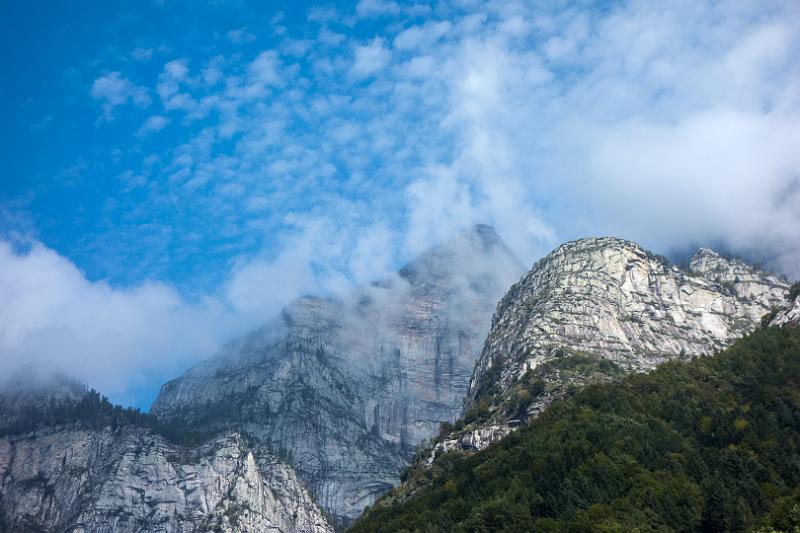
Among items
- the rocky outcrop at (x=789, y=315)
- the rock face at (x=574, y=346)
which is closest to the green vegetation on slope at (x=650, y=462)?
the rocky outcrop at (x=789, y=315)

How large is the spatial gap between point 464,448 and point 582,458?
4049cm

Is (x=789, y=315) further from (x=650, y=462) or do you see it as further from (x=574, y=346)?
(x=650, y=462)

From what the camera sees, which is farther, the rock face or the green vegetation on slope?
the rock face

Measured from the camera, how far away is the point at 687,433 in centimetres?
11906

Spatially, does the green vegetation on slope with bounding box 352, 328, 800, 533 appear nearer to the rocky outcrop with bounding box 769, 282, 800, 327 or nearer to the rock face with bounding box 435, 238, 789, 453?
the rocky outcrop with bounding box 769, 282, 800, 327

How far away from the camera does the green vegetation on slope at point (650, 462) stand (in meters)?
98.0

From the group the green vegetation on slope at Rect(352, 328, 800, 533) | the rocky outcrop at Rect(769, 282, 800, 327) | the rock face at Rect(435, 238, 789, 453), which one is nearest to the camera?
the green vegetation on slope at Rect(352, 328, 800, 533)

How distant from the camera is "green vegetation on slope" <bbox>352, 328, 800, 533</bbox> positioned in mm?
98000

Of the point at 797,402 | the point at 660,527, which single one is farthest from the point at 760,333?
the point at 660,527

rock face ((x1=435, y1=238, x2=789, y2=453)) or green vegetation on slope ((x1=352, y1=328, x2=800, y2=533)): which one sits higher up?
rock face ((x1=435, y1=238, x2=789, y2=453))

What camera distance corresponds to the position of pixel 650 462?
11112 cm

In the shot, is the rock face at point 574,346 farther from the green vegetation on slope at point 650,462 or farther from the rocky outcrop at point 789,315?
the rocky outcrop at point 789,315

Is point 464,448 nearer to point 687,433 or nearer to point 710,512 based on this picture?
point 687,433

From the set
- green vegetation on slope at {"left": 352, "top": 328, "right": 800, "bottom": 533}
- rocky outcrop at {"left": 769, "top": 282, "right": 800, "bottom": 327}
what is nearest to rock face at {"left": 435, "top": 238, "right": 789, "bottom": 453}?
green vegetation on slope at {"left": 352, "top": 328, "right": 800, "bottom": 533}
